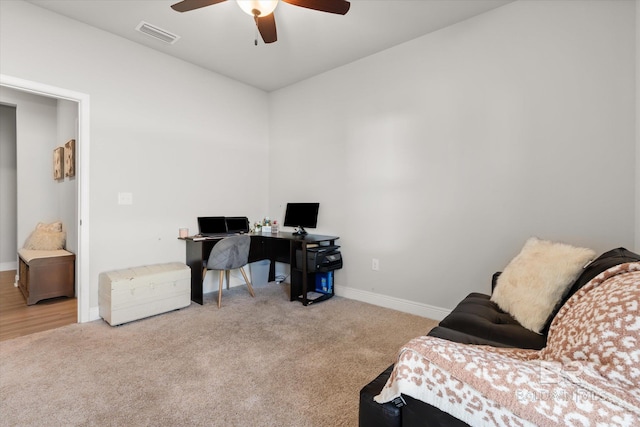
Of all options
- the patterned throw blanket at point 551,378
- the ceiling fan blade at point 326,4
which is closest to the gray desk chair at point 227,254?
the ceiling fan blade at point 326,4

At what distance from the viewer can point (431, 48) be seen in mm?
2863

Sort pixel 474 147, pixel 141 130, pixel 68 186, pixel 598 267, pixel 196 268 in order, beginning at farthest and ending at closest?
pixel 68 186, pixel 196 268, pixel 141 130, pixel 474 147, pixel 598 267

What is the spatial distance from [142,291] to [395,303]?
2457mm

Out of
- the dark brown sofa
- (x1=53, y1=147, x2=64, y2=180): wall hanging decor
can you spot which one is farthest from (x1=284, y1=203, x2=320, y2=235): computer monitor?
(x1=53, y1=147, x2=64, y2=180): wall hanging decor

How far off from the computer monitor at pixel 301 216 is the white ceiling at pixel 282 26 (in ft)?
5.49

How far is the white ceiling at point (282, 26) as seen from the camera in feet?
8.11

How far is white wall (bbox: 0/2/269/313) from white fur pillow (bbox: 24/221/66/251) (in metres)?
1.46

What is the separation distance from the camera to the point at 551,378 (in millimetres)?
688

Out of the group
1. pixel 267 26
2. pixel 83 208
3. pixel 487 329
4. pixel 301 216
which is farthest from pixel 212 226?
pixel 487 329

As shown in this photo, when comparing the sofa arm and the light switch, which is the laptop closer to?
the light switch

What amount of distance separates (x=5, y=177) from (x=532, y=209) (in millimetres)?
7035

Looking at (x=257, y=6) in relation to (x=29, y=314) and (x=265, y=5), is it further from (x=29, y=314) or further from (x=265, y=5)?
(x=29, y=314)

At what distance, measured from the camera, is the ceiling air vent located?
2764 millimetres

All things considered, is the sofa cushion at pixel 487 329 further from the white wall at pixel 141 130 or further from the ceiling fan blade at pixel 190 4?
the white wall at pixel 141 130
